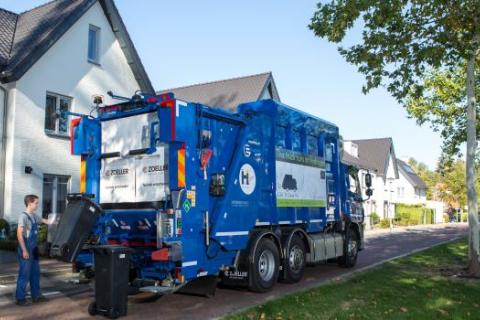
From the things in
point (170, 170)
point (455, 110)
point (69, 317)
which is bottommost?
point (69, 317)

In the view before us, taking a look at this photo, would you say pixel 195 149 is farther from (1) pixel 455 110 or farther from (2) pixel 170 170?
(1) pixel 455 110

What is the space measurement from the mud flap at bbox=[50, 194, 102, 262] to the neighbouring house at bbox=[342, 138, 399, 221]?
41976 millimetres

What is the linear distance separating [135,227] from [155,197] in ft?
2.09

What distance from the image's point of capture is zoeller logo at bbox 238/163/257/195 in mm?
9211

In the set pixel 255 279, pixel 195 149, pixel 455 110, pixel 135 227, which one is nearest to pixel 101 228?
pixel 135 227

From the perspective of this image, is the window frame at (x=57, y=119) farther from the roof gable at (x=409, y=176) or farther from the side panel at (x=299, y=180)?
the roof gable at (x=409, y=176)

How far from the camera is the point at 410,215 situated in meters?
54.1

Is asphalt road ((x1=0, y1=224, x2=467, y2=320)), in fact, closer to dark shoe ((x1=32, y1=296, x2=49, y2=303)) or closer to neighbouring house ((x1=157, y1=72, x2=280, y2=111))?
dark shoe ((x1=32, y1=296, x2=49, y2=303))

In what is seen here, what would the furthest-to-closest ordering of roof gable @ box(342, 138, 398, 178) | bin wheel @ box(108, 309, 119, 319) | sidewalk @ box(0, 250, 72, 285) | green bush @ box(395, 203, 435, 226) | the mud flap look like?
roof gable @ box(342, 138, 398, 178) → green bush @ box(395, 203, 435, 226) → sidewalk @ box(0, 250, 72, 285) → the mud flap → bin wheel @ box(108, 309, 119, 319)

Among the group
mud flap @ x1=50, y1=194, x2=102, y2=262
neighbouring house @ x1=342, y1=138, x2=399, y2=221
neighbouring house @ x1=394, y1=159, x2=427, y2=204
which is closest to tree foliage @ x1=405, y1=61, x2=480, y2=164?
mud flap @ x1=50, y1=194, x2=102, y2=262

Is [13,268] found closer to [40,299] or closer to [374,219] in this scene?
[40,299]

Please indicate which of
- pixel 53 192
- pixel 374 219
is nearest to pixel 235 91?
pixel 53 192

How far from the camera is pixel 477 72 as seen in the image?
1866 cm

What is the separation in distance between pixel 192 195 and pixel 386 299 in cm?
373
